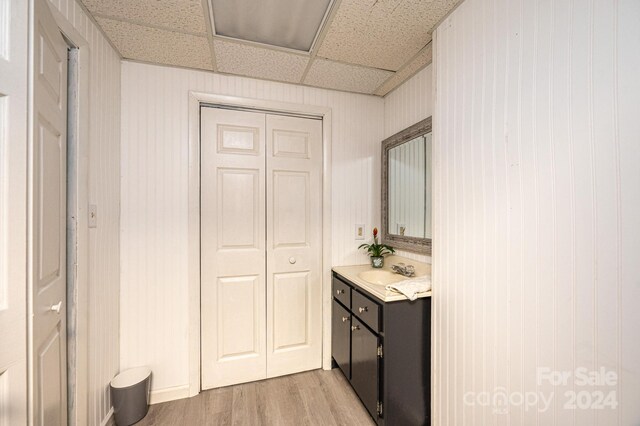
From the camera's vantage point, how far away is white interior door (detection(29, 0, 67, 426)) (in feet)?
2.81

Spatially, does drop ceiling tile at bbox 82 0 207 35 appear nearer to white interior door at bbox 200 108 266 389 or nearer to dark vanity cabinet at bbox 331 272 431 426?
white interior door at bbox 200 108 266 389

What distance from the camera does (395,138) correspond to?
2.12 metres

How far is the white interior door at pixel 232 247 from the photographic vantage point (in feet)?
6.34

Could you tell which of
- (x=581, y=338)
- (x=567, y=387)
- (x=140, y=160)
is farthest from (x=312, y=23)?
(x=567, y=387)

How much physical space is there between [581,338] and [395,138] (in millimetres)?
1675

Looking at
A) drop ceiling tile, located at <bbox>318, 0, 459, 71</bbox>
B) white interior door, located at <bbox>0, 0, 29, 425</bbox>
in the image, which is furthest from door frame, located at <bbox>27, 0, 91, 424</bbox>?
drop ceiling tile, located at <bbox>318, 0, 459, 71</bbox>

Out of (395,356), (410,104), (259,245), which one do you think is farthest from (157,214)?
(410,104)

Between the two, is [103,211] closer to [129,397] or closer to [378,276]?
[129,397]

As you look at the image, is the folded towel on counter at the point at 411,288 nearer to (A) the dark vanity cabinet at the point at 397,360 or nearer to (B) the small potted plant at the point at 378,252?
(A) the dark vanity cabinet at the point at 397,360

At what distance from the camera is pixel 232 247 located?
1.99 metres

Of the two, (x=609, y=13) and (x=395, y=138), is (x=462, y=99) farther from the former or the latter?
(x=395, y=138)

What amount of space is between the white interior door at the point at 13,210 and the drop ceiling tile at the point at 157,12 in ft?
2.13

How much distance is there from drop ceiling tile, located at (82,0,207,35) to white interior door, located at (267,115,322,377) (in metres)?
0.79

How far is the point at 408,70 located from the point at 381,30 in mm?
519
